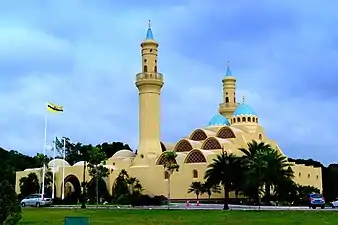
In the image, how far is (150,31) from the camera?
242 ft

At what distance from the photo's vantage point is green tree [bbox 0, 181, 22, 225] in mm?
14750

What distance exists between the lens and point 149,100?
233 ft

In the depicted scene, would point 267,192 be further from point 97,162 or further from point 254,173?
point 97,162

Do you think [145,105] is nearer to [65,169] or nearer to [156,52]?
[156,52]

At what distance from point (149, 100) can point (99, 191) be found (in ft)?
42.3

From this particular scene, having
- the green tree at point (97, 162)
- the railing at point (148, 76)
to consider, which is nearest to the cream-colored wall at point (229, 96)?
the railing at point (148, 76)

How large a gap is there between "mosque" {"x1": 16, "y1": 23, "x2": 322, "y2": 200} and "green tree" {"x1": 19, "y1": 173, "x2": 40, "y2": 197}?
263 centimetres

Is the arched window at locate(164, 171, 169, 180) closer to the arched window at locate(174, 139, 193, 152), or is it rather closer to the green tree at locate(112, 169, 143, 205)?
the green tree at locate(112, 169, 143, 205)

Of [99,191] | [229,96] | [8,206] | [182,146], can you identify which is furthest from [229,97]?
[8,206]

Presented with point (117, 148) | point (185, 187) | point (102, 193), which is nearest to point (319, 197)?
point (185, 187)

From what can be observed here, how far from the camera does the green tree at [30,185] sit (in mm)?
78125

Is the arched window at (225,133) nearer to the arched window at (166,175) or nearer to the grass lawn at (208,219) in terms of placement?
the arched window at (166,175)

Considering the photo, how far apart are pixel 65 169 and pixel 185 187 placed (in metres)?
18.5

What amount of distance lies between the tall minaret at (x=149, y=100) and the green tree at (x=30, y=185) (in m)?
16.4
